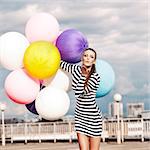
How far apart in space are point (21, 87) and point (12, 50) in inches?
21.2

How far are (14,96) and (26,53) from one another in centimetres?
62

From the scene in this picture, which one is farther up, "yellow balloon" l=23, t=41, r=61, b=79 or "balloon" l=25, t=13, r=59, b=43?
"balloon" l=25, t=13, r=59, b=43

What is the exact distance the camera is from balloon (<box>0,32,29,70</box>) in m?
6.73

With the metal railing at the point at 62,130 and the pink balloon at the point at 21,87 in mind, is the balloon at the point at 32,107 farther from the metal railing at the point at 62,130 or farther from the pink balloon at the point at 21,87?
the metal railing at the point at 62,130

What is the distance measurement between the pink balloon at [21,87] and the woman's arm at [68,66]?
16.8 inches

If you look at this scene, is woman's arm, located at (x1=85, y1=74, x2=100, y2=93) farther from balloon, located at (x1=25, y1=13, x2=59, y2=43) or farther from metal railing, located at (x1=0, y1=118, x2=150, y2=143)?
metal railing, located at (x1=0, y1=118, x2=150, y2=143)

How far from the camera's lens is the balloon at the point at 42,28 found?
6.85 metres

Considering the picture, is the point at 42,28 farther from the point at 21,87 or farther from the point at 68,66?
the point at 21,87

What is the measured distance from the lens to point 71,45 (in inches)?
263

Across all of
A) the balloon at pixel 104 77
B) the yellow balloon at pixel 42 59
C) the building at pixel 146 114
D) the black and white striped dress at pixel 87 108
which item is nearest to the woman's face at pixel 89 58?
the black and white striped dress at pixel 87 108

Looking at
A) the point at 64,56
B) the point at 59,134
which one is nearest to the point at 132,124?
the point at 59,134

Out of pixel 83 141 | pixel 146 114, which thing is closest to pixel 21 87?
pixel 83 141

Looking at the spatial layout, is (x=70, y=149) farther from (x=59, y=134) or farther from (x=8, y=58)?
(x=8, y=58)

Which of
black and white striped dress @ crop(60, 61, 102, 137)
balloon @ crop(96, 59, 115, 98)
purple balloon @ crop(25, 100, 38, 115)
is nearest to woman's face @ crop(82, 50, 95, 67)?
black and white striped dress @ crop(60, 61, 102, 137)
